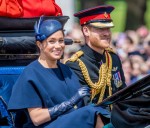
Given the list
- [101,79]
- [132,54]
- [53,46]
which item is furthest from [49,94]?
[132,54]

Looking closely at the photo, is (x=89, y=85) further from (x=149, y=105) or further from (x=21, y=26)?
(x=149, y=105)

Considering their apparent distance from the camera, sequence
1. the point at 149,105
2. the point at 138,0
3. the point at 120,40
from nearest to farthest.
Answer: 1. the point at 149,105
2. the point at 120,40
3. the point at 138,0

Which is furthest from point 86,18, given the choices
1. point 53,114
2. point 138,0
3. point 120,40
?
point 138,0

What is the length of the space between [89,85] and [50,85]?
2.61ft

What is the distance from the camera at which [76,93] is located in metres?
6.71

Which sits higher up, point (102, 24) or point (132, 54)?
point (102, 24)

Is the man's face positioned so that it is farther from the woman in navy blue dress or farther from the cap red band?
the woman in navy blue dress

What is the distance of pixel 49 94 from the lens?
265 inches

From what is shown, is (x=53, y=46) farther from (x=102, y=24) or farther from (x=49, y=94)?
(x=102, y=24)

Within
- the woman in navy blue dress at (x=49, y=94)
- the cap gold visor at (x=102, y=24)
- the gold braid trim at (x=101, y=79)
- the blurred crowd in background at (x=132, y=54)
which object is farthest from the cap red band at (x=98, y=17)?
the blurred crowd in background at (x=132, y=54)

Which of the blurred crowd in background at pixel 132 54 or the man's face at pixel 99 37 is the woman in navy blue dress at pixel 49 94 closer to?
the man's face at pixel 99 37

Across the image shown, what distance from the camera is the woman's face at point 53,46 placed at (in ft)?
22.4

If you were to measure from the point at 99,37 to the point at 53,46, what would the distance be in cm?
81

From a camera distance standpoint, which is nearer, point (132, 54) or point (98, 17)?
point (98, 17)
